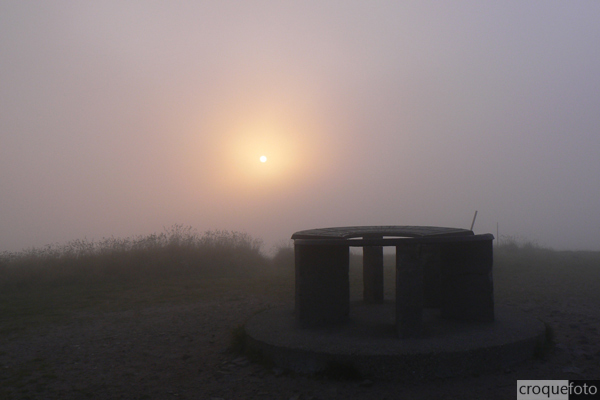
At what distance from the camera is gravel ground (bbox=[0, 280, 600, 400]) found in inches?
181

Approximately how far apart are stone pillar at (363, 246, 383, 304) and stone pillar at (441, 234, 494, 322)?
158 cm

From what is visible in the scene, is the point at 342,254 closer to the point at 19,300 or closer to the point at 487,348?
the point at 487,348

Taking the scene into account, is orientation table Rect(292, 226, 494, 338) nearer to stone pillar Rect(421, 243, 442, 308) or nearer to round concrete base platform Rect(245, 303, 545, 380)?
round concrete base platform Rect(245, 303, 545, 380)

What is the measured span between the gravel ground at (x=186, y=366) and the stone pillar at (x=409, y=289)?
0.83 meters

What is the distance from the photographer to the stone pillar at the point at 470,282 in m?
6.11

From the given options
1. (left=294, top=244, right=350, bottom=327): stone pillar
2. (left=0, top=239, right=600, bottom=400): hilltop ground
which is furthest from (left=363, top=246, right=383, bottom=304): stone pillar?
(left=0, top=239, right=600, bottom=400): hilltop ground

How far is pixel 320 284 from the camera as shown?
6.29 m

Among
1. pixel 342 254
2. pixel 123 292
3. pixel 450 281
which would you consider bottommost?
pixel 123 292

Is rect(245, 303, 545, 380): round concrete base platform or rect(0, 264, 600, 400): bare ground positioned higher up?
rect(245, 303, 545, 380): round concrete base platform

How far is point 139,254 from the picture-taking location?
13.8 meters

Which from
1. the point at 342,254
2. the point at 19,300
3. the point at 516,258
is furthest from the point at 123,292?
the point at 516,258

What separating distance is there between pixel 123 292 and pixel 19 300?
206 centimetres

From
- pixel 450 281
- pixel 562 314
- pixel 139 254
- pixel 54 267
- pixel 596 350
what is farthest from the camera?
pixel 139 254

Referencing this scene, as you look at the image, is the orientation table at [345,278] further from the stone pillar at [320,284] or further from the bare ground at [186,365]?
the bare ground at [186,365]
